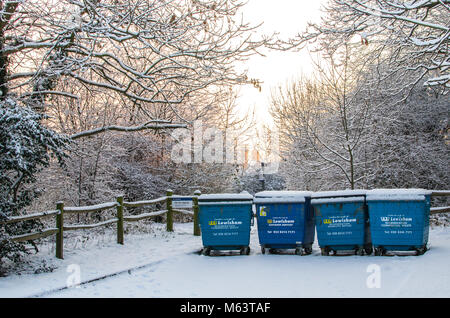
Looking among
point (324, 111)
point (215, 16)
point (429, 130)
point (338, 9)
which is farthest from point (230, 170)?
point (215, 16)

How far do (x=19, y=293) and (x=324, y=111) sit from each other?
17.6 m

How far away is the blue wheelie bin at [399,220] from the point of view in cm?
869

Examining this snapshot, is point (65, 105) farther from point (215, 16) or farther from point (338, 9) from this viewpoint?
point (338, 9)

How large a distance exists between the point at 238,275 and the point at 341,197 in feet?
9.31

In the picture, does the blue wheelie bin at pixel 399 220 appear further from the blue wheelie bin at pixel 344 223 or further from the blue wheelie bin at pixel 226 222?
the blue wheelie bin at pixel 226 222

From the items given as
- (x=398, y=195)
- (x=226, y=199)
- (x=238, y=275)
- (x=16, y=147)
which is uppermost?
(x=16, y=147)

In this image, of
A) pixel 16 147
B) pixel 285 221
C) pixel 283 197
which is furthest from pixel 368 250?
pixel 16 147

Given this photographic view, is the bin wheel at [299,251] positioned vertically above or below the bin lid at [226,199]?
below

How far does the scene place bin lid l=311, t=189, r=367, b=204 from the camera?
362 inches

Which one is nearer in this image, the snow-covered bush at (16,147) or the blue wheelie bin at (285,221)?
the snow-covered bush at (16,147)

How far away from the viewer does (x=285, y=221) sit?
9555mm

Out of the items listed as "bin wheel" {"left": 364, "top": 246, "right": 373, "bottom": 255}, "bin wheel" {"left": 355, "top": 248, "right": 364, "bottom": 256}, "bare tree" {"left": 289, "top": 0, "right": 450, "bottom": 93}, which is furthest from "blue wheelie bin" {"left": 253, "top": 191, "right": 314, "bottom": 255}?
"bare tree" {"left": 289, "top": 0, "right": 450, "bottom": 93}

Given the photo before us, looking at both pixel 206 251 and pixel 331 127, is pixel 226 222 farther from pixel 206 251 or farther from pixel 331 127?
pixel 331 127

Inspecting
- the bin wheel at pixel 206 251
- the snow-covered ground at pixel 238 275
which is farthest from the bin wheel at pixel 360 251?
the bin wheel at pixel 206 251
